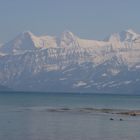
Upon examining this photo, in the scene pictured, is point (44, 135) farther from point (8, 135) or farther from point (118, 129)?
point (118, 129)

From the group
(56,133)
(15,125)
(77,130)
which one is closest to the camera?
(56,133)

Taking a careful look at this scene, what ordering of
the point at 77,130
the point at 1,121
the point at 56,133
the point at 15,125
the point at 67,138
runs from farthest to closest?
1. the point at 1,121
2. the point at 15,125
3. the point at 77,130
4. the point at 56,133
5. the point at 67,138

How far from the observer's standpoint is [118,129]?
88.2 m

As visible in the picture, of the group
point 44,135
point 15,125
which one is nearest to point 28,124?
point 15,125

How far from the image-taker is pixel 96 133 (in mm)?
81312

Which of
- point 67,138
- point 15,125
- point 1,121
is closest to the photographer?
point 67,138

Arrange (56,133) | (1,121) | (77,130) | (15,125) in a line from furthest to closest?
(1,121) < (15,125) < (77,130) < (56,133)

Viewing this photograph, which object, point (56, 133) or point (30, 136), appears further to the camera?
point (56, 133)

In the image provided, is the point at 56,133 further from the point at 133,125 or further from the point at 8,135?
the point at 133,125

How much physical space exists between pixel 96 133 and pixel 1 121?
2324cm

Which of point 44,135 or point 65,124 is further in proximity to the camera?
point 65,124

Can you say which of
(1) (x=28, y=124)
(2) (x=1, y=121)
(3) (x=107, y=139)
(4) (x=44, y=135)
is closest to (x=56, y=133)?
(4) (x=44, y=135)

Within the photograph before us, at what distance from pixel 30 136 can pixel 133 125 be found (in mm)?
27810

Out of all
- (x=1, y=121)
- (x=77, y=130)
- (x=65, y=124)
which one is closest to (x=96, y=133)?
(x=77, y=130)
